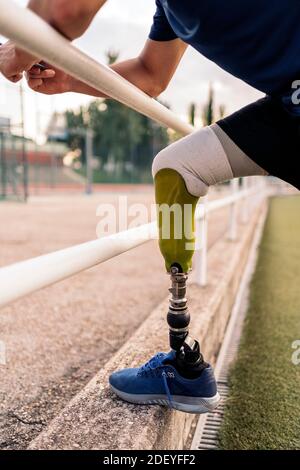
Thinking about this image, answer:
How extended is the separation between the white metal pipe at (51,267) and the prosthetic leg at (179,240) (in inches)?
4.6

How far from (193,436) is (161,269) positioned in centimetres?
206

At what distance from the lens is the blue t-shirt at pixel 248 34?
28.4 inches

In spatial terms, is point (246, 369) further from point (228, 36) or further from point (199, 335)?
point (228, 36)

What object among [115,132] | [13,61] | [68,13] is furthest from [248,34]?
[115,132]

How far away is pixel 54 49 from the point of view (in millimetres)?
659

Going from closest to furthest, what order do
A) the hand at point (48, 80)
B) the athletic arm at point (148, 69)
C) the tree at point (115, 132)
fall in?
the hand at point (48, 80) < the athletic arm at point (148, 69) < the tree at point (115, 132)

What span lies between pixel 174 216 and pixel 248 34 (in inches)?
16.8

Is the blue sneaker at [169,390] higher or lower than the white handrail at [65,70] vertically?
lower

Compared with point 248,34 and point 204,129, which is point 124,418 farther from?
point 248,34

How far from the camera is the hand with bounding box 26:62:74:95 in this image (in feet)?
3.12

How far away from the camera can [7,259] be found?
3.23 meters

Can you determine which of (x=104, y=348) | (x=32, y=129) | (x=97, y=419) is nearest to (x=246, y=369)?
(x=104, y=348)

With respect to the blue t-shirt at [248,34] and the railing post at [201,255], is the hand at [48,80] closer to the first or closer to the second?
the blue t-shirt at [248,34]

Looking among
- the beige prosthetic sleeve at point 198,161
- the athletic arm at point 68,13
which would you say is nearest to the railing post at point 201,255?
the beige prosthetic sleeve at point 198,161
